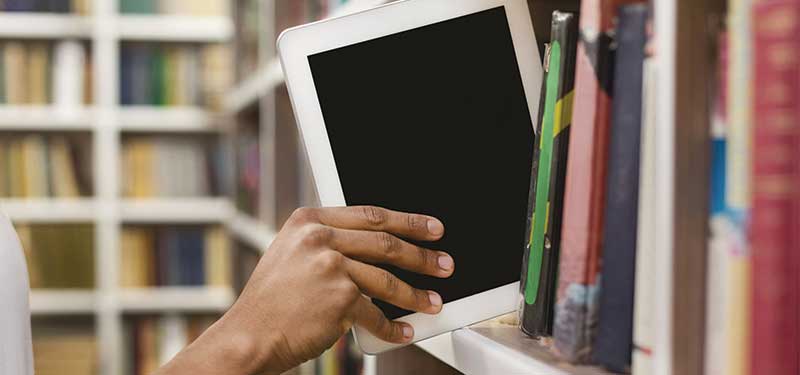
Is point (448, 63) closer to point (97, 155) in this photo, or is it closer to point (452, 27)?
point (452, 27)

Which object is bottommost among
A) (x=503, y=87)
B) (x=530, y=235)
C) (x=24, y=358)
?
(x=24, y=358)

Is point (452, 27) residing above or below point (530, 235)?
above

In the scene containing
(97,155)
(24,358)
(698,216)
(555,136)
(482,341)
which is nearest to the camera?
(698,216)

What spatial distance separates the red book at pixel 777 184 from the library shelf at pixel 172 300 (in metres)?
2.70

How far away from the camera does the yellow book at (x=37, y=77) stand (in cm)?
292

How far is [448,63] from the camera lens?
0.70 meters

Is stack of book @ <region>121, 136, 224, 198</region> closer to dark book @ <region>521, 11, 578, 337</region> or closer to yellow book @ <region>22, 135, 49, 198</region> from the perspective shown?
yellow book @ <region>22, 135, 49, 198</region>

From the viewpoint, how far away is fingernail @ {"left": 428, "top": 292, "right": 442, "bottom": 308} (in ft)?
2.25

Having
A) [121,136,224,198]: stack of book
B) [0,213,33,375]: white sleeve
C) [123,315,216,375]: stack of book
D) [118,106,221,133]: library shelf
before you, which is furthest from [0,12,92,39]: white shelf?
[0,213,33,375]: white sleeve

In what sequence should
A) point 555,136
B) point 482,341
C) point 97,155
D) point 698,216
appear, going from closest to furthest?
point 698,216, point 555,136, point 482,341, point 97,155

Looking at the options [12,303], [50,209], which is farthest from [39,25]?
[12,303]

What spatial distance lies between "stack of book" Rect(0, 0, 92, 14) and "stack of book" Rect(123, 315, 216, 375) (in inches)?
42.1

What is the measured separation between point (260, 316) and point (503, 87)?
0.27m

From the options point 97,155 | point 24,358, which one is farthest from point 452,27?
point 97,155
